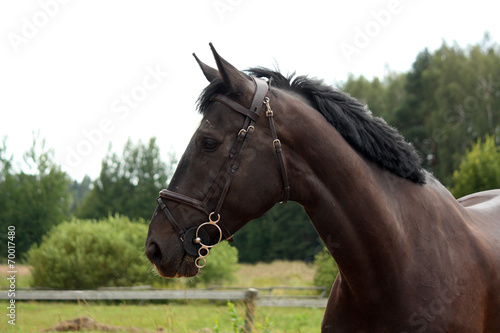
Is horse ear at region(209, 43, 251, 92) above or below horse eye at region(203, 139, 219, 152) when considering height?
above

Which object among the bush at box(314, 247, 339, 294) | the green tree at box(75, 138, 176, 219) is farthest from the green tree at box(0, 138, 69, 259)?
the bush at box(314, 247, 339, 294)

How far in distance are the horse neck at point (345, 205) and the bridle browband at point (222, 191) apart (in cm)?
11

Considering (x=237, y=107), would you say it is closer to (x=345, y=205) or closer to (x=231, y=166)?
(x=231, y=166)

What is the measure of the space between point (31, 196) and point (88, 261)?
9.19 meters

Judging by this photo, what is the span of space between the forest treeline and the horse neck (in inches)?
497

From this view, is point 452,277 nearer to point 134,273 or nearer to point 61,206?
point 134,273

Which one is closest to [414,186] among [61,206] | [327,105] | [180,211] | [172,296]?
[327,105]

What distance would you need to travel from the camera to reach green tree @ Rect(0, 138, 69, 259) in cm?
2311

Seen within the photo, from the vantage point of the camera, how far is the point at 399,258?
8.02 feet

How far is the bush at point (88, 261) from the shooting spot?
1638cm

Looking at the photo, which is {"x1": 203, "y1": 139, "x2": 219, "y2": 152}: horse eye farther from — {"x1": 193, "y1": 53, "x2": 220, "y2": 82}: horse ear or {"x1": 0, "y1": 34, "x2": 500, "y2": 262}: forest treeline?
{"x1": 0, "y1": 34, "x2": 500, "y2": 262}: forest treeline

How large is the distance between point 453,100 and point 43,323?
30.7 m

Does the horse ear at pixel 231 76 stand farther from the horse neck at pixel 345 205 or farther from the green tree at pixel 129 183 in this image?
the green tree at pixel 129 183

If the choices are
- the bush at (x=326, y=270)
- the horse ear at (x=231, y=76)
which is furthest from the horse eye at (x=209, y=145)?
the bush at (x=326, y=270)
